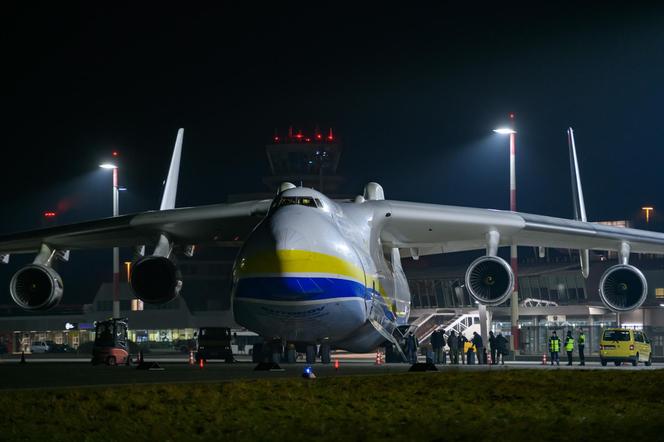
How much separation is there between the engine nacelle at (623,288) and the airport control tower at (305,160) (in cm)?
7955

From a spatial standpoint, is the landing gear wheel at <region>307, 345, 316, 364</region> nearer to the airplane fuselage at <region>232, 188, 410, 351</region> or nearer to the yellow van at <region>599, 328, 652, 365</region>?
the airplane fuselage at <region>232, 188, 410, 351</region>

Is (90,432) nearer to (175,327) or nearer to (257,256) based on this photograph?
(257,256)

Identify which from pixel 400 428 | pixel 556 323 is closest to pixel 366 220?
pixel 400 428

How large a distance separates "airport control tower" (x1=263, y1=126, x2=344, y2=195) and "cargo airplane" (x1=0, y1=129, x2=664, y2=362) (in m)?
75.7

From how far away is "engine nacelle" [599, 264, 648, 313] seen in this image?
3244cm

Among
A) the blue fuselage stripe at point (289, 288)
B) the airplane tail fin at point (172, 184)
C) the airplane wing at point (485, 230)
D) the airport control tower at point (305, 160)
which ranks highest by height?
the airport control tower at point (305, 160)

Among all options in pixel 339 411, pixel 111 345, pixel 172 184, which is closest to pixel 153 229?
pixel 172 184

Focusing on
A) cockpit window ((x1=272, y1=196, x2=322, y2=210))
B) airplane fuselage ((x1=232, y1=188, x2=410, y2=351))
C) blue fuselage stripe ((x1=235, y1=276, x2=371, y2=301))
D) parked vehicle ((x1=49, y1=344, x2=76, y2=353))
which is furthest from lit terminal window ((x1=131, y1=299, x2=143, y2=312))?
blue fuselage stripe ((x1=235, y1=276, x2=371, y2=301))

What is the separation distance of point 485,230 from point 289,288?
9.18 m

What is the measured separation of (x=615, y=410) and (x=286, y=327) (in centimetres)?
1305

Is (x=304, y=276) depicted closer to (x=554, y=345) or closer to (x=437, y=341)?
(x=437, y=341)

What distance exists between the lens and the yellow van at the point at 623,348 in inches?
1555

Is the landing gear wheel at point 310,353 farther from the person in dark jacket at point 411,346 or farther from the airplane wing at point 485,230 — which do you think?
the airplane wing at point 485,230

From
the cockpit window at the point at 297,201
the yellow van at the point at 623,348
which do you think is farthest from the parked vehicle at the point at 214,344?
the cockpit window at the point at 297,201
